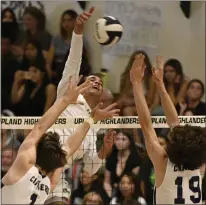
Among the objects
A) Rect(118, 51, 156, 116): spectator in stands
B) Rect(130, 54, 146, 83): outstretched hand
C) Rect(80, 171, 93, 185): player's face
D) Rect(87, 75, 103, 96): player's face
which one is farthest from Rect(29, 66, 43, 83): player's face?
Rect(130, 54, 146, 83): outstretched hand

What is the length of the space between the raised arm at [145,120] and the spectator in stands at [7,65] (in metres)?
3.51

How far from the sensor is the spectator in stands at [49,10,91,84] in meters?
9.59

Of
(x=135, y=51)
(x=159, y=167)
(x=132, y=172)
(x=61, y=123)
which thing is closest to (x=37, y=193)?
(x=159, y=167)

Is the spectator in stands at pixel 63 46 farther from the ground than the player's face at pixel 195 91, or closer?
farther from the ground

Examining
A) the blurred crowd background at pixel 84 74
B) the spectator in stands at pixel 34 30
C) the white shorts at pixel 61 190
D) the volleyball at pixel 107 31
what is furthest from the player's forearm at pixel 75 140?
the spectator in stands at pixel 34 30

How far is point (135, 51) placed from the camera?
31.6 feet

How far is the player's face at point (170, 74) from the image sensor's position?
9.19 meters

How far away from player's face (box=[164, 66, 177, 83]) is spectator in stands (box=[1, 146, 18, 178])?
7.46 feet

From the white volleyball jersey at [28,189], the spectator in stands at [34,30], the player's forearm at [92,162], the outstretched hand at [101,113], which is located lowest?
the white volleyball jersey at [28,189]

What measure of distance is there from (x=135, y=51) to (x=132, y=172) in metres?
2.10

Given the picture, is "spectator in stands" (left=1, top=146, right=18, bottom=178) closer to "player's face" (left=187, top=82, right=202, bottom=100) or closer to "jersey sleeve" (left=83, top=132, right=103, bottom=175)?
"jersey sleeve" (left=83, top=132, right=103, bottom=175)

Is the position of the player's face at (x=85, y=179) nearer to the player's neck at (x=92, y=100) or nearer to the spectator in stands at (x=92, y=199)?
the spectator in stands at (x=92, y=199)

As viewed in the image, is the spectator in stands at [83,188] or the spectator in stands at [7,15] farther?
the spectator in stands at [7,15]

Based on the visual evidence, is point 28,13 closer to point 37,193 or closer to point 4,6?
point 4,6
